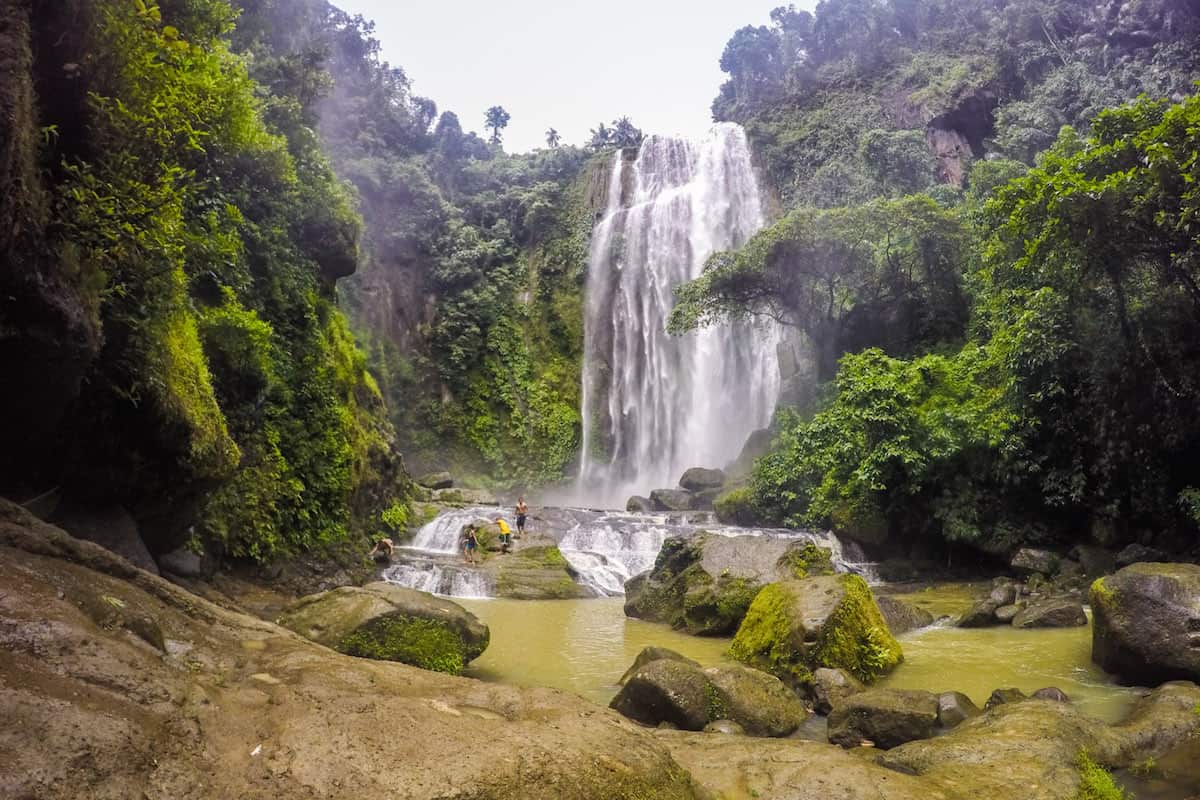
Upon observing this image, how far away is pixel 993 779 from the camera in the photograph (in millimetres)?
4070

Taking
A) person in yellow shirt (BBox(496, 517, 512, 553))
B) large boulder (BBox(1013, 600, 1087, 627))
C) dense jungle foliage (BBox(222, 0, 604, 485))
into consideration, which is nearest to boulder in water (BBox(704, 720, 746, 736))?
large boulder (BBox(1013, 600, 1087, 627))

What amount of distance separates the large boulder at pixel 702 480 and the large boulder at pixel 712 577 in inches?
455

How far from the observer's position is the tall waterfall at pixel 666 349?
2969 centimetres

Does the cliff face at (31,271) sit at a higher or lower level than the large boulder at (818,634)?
higher

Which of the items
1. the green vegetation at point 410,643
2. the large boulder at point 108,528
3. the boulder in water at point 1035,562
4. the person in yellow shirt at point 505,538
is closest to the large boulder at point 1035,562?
the boulder in water at point 1035,562

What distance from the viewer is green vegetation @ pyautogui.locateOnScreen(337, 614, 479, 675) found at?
6.60 metres

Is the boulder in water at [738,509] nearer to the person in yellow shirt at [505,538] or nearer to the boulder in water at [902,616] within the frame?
the person in yellow shirt at [505,538]

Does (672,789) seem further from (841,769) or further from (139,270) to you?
(139,270)

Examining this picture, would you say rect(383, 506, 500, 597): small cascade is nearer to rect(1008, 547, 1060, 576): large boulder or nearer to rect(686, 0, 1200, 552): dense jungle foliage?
rect(686, 0, 1200, 552): dense jungle foliage

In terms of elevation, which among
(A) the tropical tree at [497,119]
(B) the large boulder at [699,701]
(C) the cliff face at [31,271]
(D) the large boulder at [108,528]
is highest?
(A) the tropical tree at [497,119]

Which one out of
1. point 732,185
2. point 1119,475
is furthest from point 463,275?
point 1119,475

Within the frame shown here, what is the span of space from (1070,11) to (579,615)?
36.3m

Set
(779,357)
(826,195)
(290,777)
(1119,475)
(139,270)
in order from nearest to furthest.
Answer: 1. (290,777)
2. (139,270)
3. (1119,475)
4. (779,357)
5. (826,195)

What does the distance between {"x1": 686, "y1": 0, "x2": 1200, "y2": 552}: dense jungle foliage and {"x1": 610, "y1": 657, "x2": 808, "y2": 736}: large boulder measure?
9.75 meters
